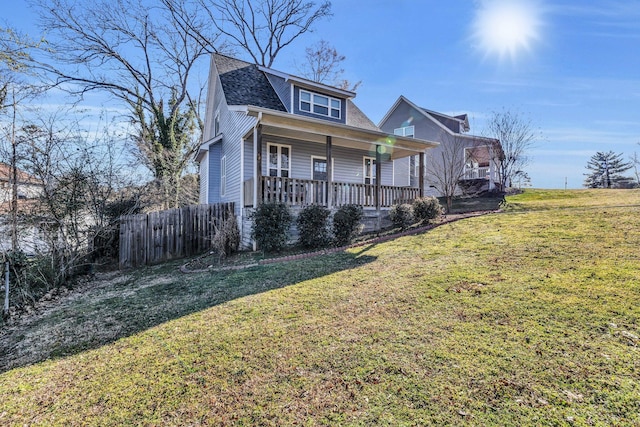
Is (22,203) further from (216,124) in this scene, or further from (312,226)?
(216,124)

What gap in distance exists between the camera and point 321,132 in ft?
34.3

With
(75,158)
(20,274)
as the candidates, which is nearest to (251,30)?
(75,158)

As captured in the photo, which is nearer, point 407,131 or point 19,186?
point 19,186

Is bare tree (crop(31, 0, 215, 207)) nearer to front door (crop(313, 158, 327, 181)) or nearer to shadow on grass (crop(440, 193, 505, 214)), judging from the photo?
front door (crop(313, 158, 327, 181))

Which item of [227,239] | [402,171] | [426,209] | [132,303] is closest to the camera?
[132,303]

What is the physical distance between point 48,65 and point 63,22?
3.08m

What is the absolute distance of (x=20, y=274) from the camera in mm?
6320

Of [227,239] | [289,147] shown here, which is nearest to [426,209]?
[289,147]

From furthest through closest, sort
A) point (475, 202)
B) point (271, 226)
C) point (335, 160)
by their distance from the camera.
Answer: point (475, 202) < point (335, 160) < point (271, 226)

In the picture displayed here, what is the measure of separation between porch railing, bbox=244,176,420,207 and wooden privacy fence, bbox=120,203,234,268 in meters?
1.57

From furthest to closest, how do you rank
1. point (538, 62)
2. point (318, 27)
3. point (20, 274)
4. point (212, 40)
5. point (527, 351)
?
1. point (318, 27)
2. point (212, 40)
3. point (538, 62)
4. point (20, 274)
5. point (527, 351)

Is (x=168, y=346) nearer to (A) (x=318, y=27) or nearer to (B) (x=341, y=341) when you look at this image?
(B) (x=341, y=341)

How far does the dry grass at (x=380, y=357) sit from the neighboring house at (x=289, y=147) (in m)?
5.54

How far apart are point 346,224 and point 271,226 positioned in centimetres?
240
